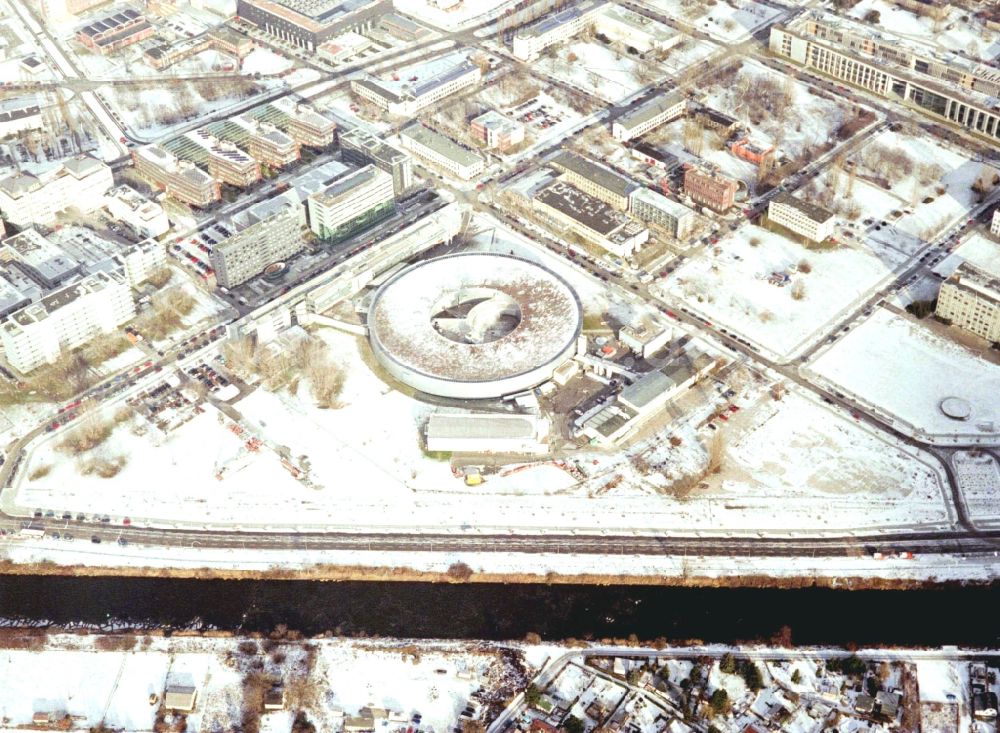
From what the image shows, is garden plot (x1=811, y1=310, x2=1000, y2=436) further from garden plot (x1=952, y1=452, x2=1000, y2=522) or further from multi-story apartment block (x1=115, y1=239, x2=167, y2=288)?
multi-story apartment block (x1=115, y1=239, x2=167, y2=288)

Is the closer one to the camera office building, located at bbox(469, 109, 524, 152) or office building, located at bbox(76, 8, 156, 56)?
office building, located at bbox(469, 109, 524, 152)

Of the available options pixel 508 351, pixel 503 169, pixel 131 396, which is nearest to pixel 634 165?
pixel 503 169

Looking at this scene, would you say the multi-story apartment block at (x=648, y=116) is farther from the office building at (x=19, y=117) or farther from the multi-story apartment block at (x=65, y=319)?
the office building at (x=19, y=117)

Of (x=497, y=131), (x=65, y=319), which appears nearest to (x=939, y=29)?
(x=497, y=131)

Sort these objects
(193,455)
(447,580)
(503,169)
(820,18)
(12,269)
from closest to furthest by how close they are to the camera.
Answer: (447,580), (193,455), (12,269), (503,169), (820,18)

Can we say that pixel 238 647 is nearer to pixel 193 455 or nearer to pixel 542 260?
pixel 193 455

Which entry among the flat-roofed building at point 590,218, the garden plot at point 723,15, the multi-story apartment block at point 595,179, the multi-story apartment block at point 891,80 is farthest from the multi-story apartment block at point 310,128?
the multi-story apartment block at point 891,80

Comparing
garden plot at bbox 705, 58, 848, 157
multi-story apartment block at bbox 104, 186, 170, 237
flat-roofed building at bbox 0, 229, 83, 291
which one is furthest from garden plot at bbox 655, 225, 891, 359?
flat-roofed building at bbox 0, 229, 83, 291
